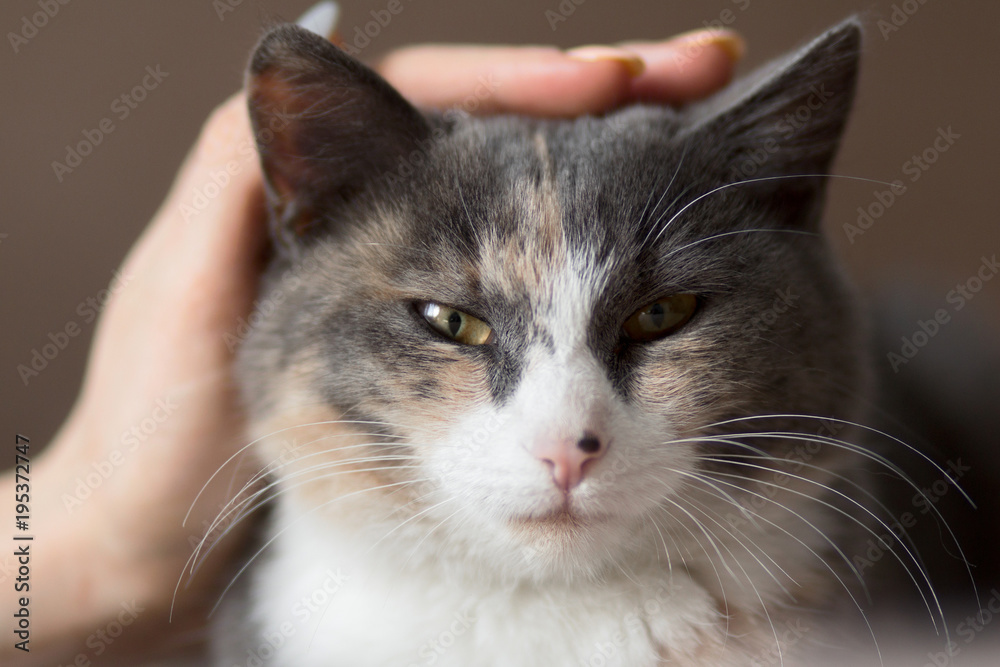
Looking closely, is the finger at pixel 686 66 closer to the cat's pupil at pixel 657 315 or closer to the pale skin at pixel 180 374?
the pale skin at pixel 180 374

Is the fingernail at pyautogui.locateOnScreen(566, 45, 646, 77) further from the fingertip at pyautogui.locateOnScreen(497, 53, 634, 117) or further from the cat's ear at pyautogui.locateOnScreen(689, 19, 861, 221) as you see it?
the cat's ear at pyautogui.locateOnScreen(689, 19, 861, 221)

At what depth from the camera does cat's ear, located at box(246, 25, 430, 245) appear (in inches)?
43.4

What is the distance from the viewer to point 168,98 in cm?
187

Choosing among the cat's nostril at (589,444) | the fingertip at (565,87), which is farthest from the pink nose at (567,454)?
the fingertip at (565,87)

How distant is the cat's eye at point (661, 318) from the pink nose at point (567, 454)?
228mm

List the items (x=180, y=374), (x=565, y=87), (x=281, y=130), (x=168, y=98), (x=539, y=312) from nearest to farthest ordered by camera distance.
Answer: (x=539, y=312) → (x=281, y=130) → (x=180, y=374) → (x=565, y=87) → (x=168, y=98)

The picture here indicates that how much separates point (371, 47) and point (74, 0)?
71cm

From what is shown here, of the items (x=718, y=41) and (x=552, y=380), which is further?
(x=718, y=41)

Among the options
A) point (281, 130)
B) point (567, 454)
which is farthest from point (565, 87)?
point (567, 454)

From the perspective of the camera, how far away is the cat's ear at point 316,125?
110 cm

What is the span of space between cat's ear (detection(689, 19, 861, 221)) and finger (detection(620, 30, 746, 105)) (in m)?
0.26

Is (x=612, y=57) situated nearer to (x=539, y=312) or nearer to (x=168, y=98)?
(x=539, y=312)

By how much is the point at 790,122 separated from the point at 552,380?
0.64m

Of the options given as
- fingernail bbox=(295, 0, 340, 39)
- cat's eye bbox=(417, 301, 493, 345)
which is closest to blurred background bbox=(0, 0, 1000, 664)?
fingernail bbox=(295, 0, 340, 39)
